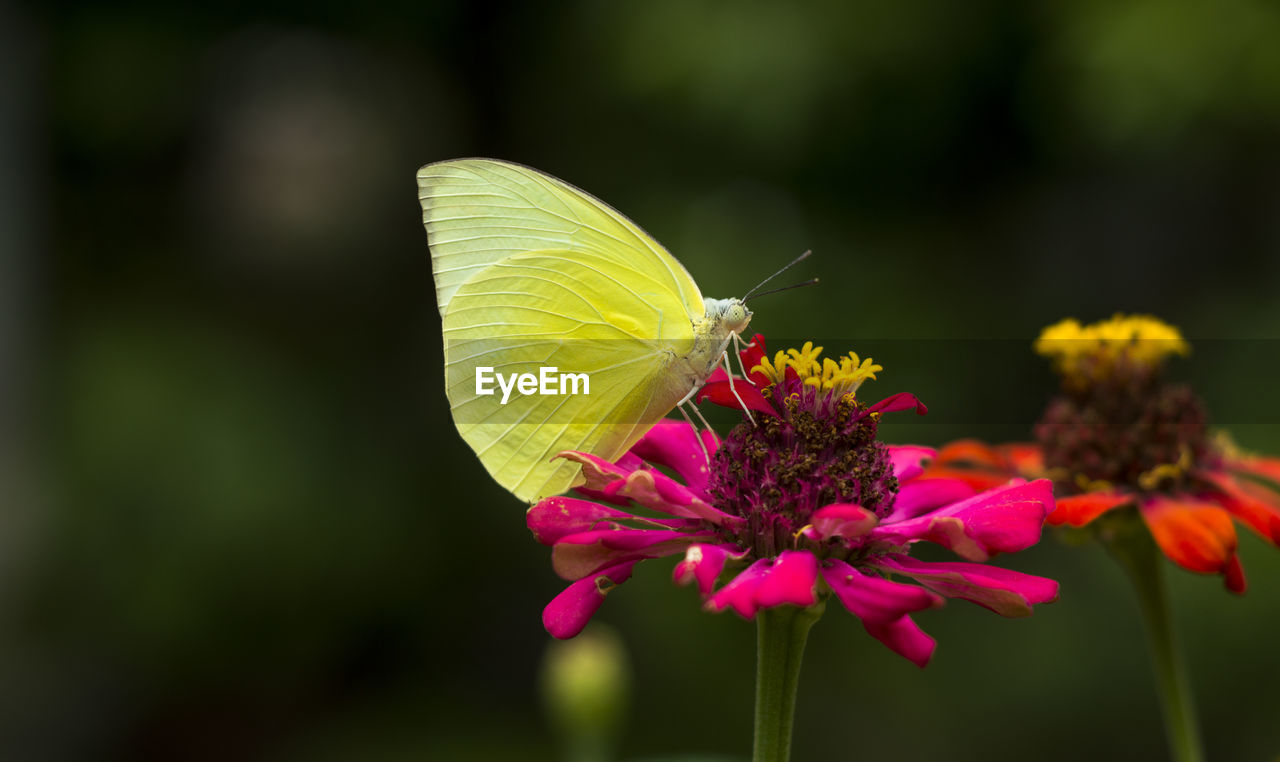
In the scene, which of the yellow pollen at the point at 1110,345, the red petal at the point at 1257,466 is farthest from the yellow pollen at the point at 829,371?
the red petal at the point at 1257,466

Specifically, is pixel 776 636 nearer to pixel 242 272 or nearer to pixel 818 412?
pixel 818 412

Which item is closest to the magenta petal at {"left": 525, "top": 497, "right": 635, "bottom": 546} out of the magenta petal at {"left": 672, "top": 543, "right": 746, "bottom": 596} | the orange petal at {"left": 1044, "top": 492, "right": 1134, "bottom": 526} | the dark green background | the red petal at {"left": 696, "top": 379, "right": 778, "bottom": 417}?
the magenta petal at {"left": 672, "top": 543, "right": 746, "bottom": 596}

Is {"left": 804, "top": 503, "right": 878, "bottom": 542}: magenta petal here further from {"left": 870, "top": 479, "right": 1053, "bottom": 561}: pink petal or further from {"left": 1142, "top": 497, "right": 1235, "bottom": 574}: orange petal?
{"left": 1142, "top": 497, "right": 1235, "bottom": 574}: orange petal

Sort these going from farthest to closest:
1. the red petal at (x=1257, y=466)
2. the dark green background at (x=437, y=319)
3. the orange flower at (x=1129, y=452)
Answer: the dark green background at (x=437, y=319)
the red petal at (x=1257, y=466)
the orange flower at (x=1129, y=452)

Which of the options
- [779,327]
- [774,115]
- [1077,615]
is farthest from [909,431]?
[774,115]

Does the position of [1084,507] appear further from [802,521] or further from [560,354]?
[560,354]

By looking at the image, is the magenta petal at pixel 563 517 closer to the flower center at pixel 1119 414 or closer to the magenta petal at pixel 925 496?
the magenta petal at pixel 925 496
